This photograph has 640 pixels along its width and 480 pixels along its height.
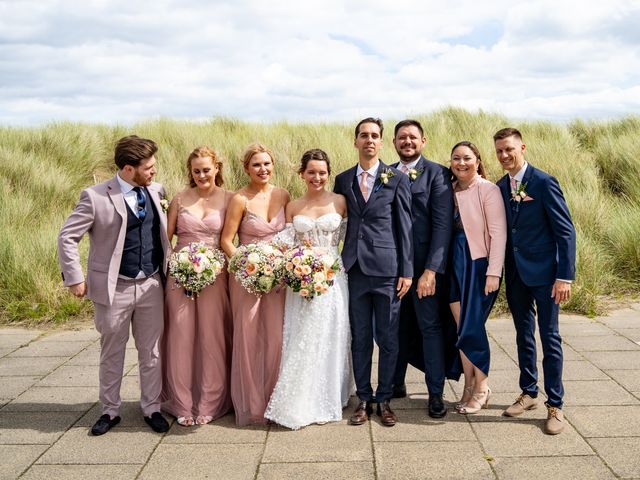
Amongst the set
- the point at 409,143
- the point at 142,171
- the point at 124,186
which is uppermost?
the point at 409,143

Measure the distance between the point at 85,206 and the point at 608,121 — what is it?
17.4 metres

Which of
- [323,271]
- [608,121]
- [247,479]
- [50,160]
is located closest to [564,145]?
[608,121]

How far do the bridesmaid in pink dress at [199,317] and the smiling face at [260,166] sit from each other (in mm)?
290

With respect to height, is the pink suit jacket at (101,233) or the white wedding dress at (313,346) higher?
the pink suit jacket at (101,233)

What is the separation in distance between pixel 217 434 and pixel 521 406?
228cm

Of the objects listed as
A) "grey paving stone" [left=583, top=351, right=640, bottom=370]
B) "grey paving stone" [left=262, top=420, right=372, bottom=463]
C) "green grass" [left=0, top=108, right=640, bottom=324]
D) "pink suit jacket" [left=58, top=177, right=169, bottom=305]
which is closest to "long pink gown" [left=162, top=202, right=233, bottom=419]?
"pink suit jacket" [left=58, top=177, right=169, bottom=305]

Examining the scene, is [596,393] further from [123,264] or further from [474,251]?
[123,264]

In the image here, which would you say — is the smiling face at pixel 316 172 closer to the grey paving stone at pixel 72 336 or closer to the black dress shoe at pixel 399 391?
the black dress shoe at pixel 399 391

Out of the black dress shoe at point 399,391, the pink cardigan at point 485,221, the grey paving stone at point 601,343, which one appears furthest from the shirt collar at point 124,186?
the grey paving stone at point 601,343

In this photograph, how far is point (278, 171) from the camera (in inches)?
573

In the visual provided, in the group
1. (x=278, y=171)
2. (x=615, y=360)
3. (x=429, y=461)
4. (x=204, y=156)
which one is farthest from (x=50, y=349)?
(x=278, y=171)

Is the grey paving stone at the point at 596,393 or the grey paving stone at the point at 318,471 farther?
the grey paving stone at the point at 596,393

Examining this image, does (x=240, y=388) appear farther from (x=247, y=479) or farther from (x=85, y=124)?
(x=85, y=124)

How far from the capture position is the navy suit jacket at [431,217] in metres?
4.97
